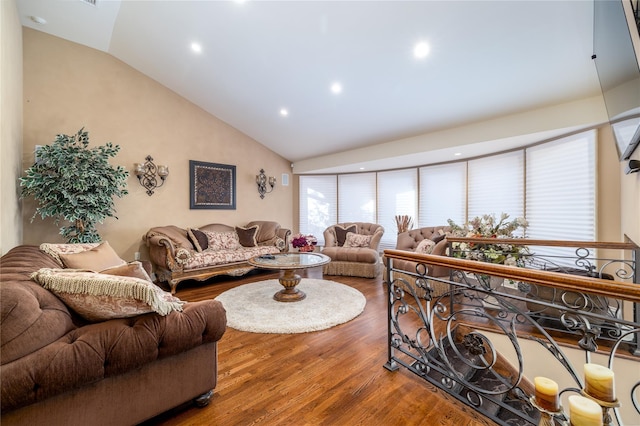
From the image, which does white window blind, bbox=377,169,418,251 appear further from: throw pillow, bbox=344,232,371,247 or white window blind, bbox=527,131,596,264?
white window blind, bbox=527,131,596,264

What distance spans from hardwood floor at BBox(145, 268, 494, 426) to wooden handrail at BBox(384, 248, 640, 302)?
3.01 ft

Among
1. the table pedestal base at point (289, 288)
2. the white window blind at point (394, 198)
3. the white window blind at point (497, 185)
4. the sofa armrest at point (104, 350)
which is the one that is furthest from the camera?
the white window blind at point (394, 198)

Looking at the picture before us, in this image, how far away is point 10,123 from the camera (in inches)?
102

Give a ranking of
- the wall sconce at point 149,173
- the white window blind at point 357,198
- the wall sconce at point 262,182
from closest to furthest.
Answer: the wall sconce at point 149,173, the wall sconce at point 262,182, the white window blind at point 357,198

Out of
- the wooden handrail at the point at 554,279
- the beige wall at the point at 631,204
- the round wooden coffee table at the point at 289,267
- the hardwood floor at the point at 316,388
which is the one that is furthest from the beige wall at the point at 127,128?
the beige wall at the point at 631,204

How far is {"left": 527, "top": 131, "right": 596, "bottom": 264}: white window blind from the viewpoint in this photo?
313cm

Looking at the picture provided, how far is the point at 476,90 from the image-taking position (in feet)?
10.3

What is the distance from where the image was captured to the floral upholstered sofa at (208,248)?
3.98 metres

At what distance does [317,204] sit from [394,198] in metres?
2.04

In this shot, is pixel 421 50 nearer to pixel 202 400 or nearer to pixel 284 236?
pixel 202 400

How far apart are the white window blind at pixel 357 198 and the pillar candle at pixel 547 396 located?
5.39 metres

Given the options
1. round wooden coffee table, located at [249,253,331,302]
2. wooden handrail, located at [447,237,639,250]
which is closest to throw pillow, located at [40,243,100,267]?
round wooden coffee table, located at [249,253,331,302]

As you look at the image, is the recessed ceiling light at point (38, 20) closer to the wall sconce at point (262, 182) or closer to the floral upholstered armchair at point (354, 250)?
the wall sconce at point (262, 182)

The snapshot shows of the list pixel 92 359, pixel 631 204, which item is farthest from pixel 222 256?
pixel 631 204
